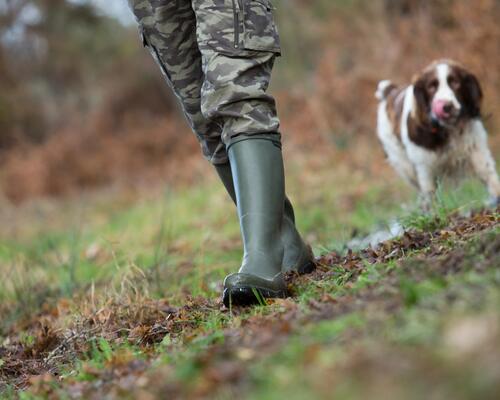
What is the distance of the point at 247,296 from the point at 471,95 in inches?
122

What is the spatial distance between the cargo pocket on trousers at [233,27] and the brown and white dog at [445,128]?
2421mm

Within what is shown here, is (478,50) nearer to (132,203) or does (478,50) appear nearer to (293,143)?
(293,143)

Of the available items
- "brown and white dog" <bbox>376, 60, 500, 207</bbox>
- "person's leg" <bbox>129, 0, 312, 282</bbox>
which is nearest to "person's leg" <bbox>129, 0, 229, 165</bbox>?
"person's leg" <bbox>129, 0, 312, 282</bbox>

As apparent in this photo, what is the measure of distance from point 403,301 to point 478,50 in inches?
267

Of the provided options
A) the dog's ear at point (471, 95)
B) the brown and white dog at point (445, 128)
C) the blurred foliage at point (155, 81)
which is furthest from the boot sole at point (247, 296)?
the blurred foliage at point (155, 81)

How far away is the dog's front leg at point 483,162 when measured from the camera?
17.0 ft

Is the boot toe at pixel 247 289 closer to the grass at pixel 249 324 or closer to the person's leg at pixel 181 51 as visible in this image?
the grass at pixel 249 324

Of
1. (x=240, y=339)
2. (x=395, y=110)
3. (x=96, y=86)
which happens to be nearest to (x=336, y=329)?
(x=240, y=339)

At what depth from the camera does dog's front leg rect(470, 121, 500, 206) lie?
5171 millimetres

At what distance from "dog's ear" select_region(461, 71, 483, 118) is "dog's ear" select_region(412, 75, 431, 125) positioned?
0.25m

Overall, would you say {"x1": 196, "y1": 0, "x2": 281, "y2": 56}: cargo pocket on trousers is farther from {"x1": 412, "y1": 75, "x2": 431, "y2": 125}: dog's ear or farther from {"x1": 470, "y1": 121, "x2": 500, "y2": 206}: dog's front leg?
{"x1": 470, "y1": 121, "x2": 500, "y2": 206}: dog's front leg

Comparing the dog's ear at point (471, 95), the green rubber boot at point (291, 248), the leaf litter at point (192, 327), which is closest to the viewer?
the leaf litter at point (192, 327)

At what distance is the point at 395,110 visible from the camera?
603 centimetres

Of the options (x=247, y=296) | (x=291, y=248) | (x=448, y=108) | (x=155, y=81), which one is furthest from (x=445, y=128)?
(x=155, y=81)
